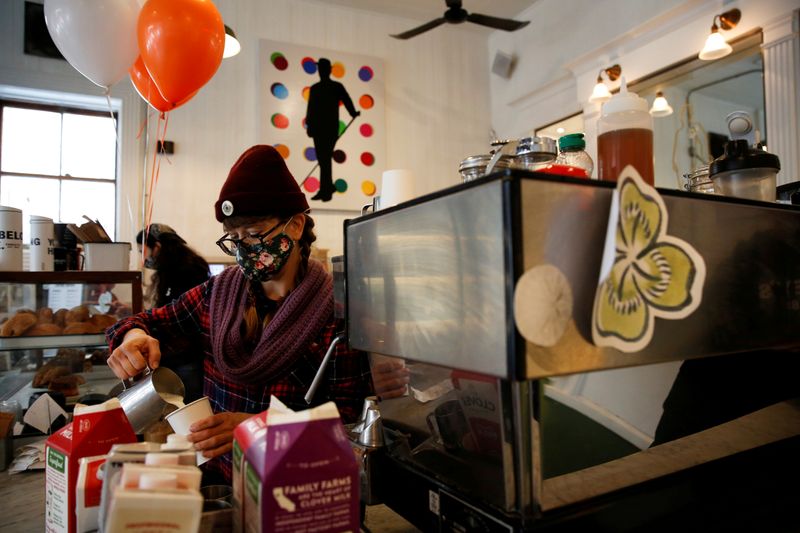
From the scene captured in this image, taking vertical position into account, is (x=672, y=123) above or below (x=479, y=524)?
above

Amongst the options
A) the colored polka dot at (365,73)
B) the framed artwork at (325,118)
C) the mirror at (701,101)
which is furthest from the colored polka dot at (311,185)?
the mirror at (701,101)

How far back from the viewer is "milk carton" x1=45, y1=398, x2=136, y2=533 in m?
0.58

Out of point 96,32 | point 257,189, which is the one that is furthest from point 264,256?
point 96,32

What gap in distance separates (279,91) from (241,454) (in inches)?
144

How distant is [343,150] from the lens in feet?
12.9

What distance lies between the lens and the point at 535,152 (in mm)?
641

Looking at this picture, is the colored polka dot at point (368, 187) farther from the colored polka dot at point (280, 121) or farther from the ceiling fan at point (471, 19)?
the ceiling fan at point (471, 19)

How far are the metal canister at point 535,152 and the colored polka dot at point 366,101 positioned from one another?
361 centimetres

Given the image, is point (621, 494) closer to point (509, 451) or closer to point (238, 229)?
point (509, 451)

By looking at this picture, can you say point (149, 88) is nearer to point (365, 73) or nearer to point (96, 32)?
point (96, 32)

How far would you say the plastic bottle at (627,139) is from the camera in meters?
0.66

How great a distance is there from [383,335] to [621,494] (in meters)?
0.35

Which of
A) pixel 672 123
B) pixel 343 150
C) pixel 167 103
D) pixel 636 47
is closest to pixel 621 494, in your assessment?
pixel 167 103

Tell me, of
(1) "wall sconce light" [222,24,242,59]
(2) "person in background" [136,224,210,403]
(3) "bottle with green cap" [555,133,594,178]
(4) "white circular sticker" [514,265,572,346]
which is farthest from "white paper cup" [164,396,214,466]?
(1) "wall sconce light" [222,24,242,59]
